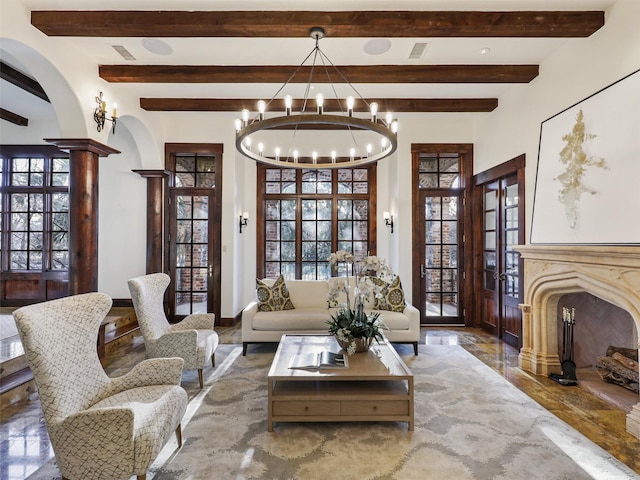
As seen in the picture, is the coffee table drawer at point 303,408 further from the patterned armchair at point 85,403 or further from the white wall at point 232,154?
the white wall at point 232,154

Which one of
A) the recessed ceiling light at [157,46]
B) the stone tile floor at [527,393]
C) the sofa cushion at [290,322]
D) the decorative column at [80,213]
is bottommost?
the stone tile floor at [527,393]

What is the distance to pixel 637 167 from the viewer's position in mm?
2721

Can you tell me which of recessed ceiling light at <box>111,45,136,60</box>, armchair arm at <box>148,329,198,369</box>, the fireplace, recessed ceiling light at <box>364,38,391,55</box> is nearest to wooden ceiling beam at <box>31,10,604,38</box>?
recessed ceiling light at <box>364,38,391,55</box>

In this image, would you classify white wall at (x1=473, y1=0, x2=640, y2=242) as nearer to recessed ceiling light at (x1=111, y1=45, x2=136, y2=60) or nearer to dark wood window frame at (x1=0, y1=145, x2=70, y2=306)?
recessed ceiling light at (x1=111, y1=45, x2=136, y2=60)

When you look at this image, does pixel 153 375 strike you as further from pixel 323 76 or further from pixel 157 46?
pixel 323 76

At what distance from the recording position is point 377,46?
3732 millimetres

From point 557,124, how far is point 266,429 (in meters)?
4.10

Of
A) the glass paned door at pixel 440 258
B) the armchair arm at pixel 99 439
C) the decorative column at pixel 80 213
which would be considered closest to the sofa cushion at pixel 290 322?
the decorative column at pixel 80 213

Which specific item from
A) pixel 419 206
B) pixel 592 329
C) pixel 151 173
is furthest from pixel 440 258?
pixel 151 173

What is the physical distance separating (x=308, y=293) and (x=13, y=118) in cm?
568

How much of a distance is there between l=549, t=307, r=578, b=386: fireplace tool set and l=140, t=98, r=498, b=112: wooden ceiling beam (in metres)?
3.10

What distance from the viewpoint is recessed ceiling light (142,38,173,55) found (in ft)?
12.1

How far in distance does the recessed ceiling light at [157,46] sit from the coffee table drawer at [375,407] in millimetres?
3940

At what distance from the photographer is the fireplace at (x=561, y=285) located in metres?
2.65
